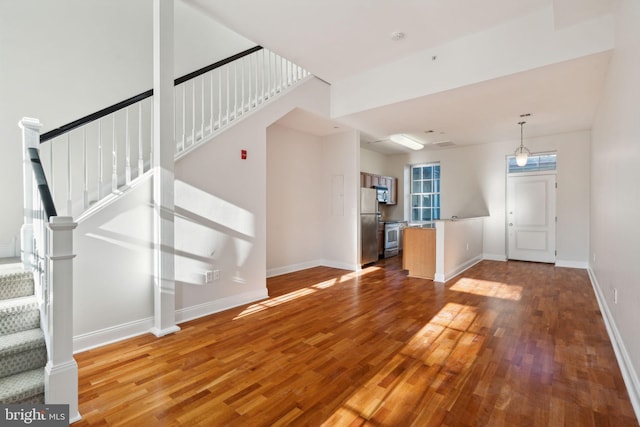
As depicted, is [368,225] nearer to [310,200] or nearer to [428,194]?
[310,200]

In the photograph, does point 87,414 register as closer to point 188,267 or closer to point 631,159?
point 188,267

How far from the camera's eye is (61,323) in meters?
1.79

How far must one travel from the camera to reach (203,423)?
5.72 ft

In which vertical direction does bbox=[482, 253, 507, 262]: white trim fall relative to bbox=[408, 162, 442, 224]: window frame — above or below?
below

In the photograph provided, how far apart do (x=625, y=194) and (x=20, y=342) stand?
14.9 feet

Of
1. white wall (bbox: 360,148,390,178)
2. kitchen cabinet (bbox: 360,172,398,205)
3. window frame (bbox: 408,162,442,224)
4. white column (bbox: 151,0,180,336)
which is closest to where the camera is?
white column (bbox: 151,0,180,336)

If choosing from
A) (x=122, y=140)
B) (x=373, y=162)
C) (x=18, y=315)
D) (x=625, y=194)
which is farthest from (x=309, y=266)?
(x=625, y=194)

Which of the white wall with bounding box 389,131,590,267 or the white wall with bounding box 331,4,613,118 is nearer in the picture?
the white wall with bounding box 331,4,613,118

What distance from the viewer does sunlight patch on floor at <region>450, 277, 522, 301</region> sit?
14.1 ft

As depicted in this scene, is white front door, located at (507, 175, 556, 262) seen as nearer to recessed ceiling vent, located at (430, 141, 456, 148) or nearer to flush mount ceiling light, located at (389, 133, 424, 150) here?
recessed ceiling vent, located at (430, 141, 456, 148)

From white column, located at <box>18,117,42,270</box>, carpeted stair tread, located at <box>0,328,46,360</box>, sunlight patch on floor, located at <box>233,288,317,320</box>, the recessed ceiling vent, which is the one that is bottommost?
sunlight patch on floor, located at <box>233,288,317,320</box>

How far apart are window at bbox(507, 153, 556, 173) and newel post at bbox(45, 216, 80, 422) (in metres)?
8.08

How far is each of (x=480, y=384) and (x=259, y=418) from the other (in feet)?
5.04

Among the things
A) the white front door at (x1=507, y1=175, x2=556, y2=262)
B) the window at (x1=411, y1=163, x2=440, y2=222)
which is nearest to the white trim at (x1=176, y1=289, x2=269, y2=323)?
the window at (x1=411, y1=163, x2=440, y2=222)
